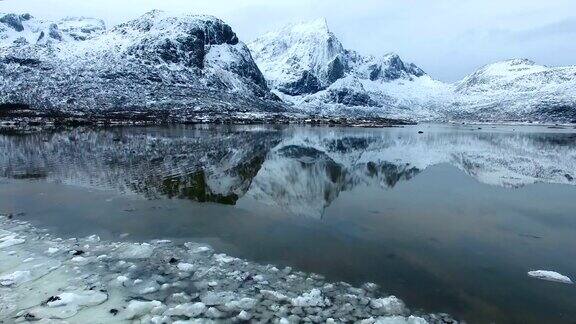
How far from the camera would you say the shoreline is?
10883 millimetres

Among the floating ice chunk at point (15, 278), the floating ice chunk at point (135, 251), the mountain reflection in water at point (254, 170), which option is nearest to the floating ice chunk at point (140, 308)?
the floating ice chunk at point (135, 251)

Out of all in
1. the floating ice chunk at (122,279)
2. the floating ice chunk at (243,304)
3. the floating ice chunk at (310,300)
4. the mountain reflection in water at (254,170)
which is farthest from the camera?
the mountain reflection in water at (254,170)

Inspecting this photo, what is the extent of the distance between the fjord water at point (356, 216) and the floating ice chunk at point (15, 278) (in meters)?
4.07

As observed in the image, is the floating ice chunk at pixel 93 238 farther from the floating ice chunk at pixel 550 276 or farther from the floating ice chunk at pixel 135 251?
the floating ice chunk at pixel 550 276

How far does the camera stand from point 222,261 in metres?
14.5

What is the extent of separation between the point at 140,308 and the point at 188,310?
124cm

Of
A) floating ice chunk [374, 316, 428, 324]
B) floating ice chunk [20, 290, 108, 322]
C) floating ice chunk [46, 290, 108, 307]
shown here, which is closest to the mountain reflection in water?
floating ice chunk [374, 316, 428, 324]

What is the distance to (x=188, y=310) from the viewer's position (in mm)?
11047

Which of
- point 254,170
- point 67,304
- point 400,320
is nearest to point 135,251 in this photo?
point 67,304

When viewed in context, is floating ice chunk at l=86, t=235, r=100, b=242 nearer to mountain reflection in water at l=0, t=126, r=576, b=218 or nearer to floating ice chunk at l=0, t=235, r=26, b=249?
floating ice chunk at l=0, t=235, r=26, b=249

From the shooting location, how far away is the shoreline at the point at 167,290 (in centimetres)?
1088

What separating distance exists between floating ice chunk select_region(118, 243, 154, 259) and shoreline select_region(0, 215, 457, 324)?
34 mm

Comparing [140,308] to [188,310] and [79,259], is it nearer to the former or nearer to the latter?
[188,310]

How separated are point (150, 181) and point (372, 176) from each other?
54.3ft
